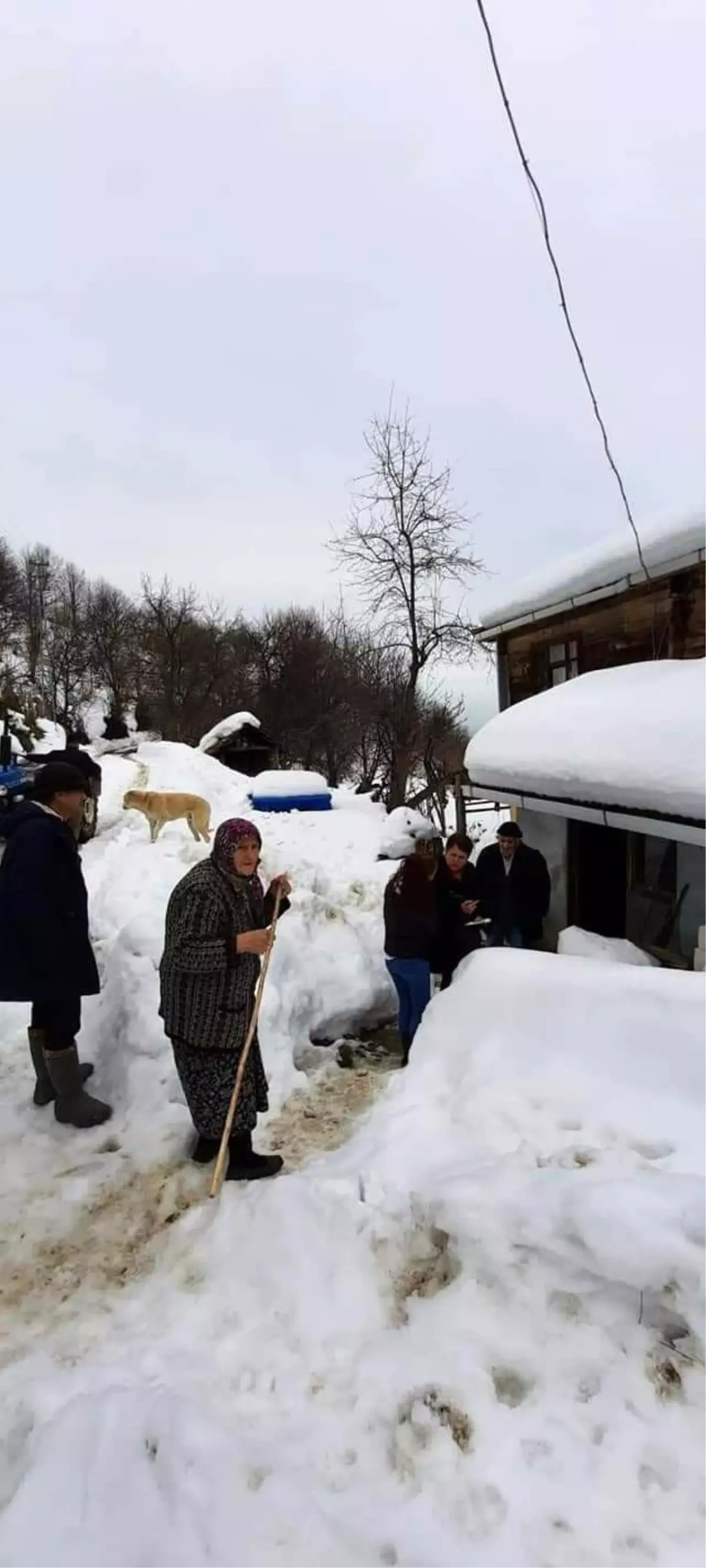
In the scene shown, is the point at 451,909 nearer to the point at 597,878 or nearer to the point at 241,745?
the point at 597,878

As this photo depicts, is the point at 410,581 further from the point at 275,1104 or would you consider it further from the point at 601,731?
the point at 275,1104

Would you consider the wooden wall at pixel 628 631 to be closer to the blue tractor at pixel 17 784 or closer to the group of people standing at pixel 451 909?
the group of people standing at pixel 451 909

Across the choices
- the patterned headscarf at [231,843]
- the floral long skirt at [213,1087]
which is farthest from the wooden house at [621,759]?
the floral long skirt at [213,1087]

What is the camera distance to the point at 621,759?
6191 mm

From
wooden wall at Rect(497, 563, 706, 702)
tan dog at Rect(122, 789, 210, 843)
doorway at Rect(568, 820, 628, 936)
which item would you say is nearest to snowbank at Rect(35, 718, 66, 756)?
tan dog at Rect(122, 789, 210, 843)

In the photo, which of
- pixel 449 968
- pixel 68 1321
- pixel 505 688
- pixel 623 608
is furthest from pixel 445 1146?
pixel 505 688

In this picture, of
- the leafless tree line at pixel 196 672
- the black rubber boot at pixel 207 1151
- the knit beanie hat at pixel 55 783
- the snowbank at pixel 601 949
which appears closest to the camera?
the black rubber boot at pixel 207 1151

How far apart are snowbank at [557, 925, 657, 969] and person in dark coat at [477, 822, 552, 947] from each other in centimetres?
35

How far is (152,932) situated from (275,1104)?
1891 millimetres

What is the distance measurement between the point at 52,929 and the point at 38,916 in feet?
0.36

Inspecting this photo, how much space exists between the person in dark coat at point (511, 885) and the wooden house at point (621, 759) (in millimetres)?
615

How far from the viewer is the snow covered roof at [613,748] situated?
550cm

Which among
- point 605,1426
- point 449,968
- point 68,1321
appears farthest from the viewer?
point 449,968

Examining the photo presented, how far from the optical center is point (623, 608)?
29.2ft
